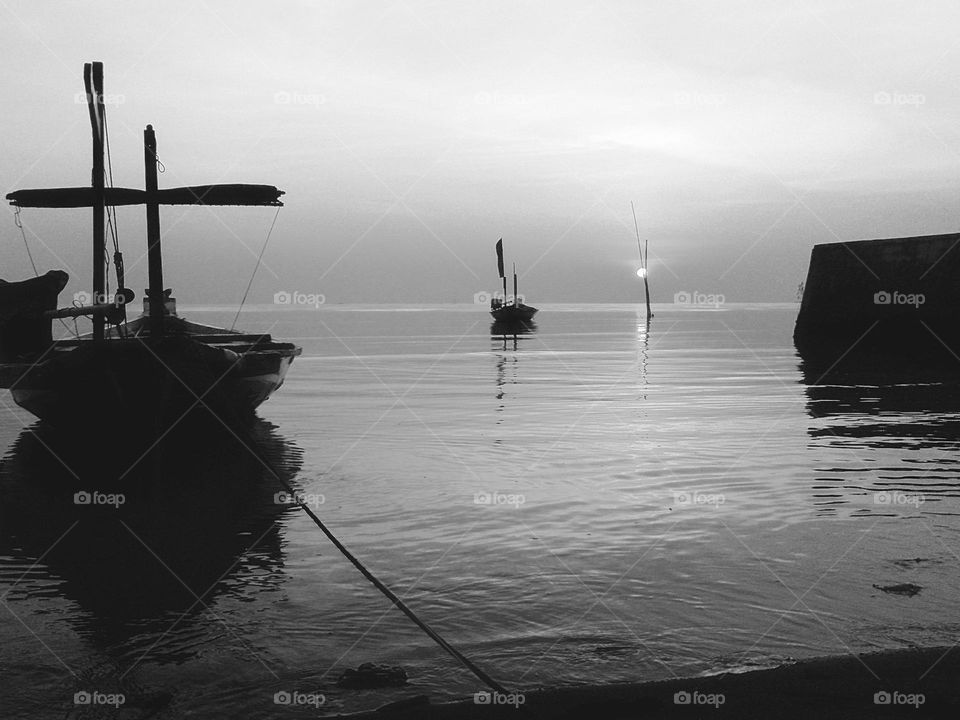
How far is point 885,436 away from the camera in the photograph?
57.4 feet

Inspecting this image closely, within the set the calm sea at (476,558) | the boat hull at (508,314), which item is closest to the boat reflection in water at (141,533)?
the calm sea at (476,558)

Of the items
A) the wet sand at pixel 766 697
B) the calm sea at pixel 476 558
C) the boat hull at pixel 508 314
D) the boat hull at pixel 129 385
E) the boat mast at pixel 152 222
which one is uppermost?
the boat hull at pixel 508 314

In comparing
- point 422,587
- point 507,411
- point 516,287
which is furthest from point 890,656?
point 516,287

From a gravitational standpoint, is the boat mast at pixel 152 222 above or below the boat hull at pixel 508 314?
below

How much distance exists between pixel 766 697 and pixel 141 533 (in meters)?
7.61

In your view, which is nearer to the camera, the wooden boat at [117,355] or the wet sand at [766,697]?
the wet sand at [766,697]

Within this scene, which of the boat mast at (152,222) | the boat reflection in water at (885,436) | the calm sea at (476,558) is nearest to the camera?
the calm sea at (476,558)

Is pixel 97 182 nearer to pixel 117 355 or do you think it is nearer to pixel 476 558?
pixel 117 355

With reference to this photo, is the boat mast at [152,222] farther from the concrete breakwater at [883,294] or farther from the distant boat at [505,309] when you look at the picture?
the distant boat at [505,309]

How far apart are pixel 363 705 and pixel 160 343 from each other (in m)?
12.3

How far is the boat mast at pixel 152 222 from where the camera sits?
1756cm

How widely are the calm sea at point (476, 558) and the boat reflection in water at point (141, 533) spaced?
48 millimetres

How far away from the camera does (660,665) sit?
Result: 20.1 ft

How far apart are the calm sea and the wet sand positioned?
1.70 ft
